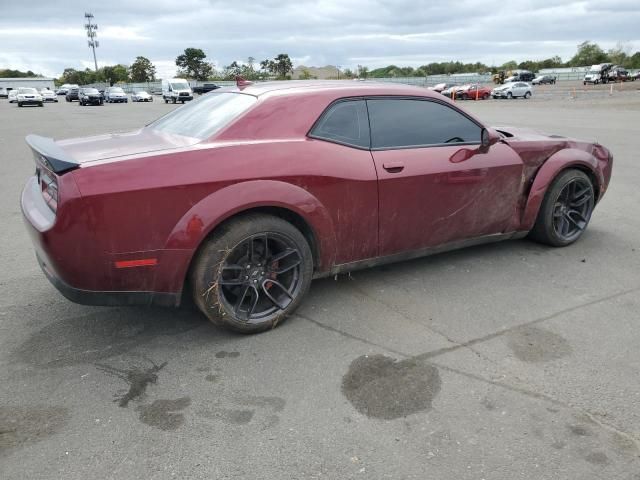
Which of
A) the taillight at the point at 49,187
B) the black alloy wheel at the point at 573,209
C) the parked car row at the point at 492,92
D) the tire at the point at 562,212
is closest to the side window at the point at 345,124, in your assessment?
the taillight at the point at 49,187

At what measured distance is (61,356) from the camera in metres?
3.18

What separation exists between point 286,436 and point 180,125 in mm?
2456

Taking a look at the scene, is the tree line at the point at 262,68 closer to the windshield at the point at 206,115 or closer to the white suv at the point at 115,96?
the white suv at the point at 115,96

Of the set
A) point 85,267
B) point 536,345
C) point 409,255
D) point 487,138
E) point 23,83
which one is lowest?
point 536,345

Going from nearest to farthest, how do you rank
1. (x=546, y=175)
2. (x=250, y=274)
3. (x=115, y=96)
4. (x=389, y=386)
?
(x=389, y=386), (x=250, y=274), (x=546, y=175), (x=115, y=96)

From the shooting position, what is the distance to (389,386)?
2859 millimetres

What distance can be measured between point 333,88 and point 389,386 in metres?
2.13

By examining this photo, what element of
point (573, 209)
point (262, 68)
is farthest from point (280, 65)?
point (573, 209)

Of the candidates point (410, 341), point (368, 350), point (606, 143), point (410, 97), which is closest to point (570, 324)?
point (410, 341)

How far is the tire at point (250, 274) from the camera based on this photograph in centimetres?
318

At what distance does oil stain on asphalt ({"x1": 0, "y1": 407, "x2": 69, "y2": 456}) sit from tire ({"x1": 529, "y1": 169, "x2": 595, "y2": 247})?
420 cm

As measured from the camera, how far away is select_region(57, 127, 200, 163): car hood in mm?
3098

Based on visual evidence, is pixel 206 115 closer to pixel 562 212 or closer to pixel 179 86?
pixel 562 212

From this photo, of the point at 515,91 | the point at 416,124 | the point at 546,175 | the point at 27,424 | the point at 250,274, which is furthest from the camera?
the point at 515,91
